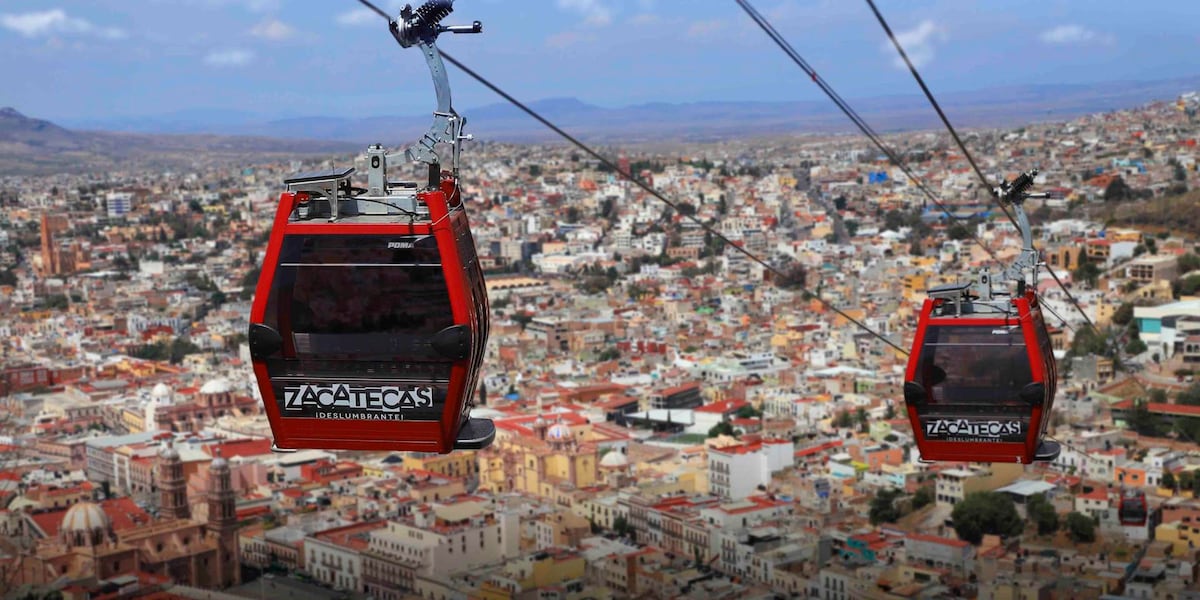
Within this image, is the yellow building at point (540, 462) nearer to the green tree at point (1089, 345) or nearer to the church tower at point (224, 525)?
the church tower at point (224, 525)

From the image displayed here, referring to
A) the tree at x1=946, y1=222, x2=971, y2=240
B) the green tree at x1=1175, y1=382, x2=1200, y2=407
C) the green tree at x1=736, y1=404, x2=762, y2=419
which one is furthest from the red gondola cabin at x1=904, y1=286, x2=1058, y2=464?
the tree at x1=946, y1=222, x2=971, y2=240

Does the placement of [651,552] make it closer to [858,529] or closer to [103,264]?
[858,529]

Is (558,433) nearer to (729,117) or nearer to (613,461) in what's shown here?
(613,461)

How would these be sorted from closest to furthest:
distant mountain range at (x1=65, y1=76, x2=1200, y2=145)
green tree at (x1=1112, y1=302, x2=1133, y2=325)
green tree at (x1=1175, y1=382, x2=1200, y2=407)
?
green tree at (x1=1175, y1=382, x2=1200, y2=407)
green tree at (x1=1112, y1=302, x2=1133, y2=325)
distant mountain range at (x1=65, y1=76, x2=1200, y2=145)

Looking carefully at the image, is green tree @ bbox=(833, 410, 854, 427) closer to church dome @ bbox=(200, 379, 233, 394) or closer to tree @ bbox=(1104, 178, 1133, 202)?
church dome @ bbox=(200, 379, 233, 394)

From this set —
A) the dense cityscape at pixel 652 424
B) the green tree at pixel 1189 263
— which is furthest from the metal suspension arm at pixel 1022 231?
the green tree at pixel 1189 263

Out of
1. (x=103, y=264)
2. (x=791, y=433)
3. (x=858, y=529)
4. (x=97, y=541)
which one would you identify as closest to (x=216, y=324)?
(x=103, y=264)
